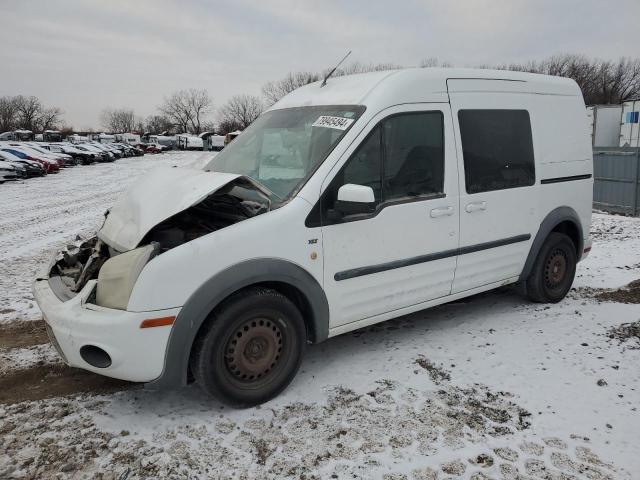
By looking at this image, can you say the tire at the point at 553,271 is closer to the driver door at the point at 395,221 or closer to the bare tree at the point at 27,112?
the driver door at the point at 395,221

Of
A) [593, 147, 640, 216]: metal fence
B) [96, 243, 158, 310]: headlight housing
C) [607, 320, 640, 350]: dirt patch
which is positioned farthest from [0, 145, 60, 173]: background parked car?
[607, 320, 640, 350]: dirt patch

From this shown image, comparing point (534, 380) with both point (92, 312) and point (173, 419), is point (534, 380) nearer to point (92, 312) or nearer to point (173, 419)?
point (173, 419)

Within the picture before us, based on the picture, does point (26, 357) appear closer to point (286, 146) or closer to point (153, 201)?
point (153, 201)

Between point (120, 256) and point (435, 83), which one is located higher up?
point (435, 83)

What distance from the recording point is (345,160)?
348cm

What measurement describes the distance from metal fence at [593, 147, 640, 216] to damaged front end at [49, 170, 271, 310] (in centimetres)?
1161

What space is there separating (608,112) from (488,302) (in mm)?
20906

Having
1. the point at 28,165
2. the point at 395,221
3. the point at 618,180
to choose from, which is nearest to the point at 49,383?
the point at 395,221

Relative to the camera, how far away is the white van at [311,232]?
2980 mm

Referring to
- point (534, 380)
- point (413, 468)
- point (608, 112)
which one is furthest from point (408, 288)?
point (608, 112)

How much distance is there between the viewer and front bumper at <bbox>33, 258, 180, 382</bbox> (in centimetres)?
287

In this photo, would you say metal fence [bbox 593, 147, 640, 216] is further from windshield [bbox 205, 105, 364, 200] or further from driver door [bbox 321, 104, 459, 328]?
windshield [bbox 205, 105, 364, 200]

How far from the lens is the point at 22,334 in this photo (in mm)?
4621

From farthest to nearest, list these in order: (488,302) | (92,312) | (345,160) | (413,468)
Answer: (488,302)
(345,160)
(92,312)
(413,468)
